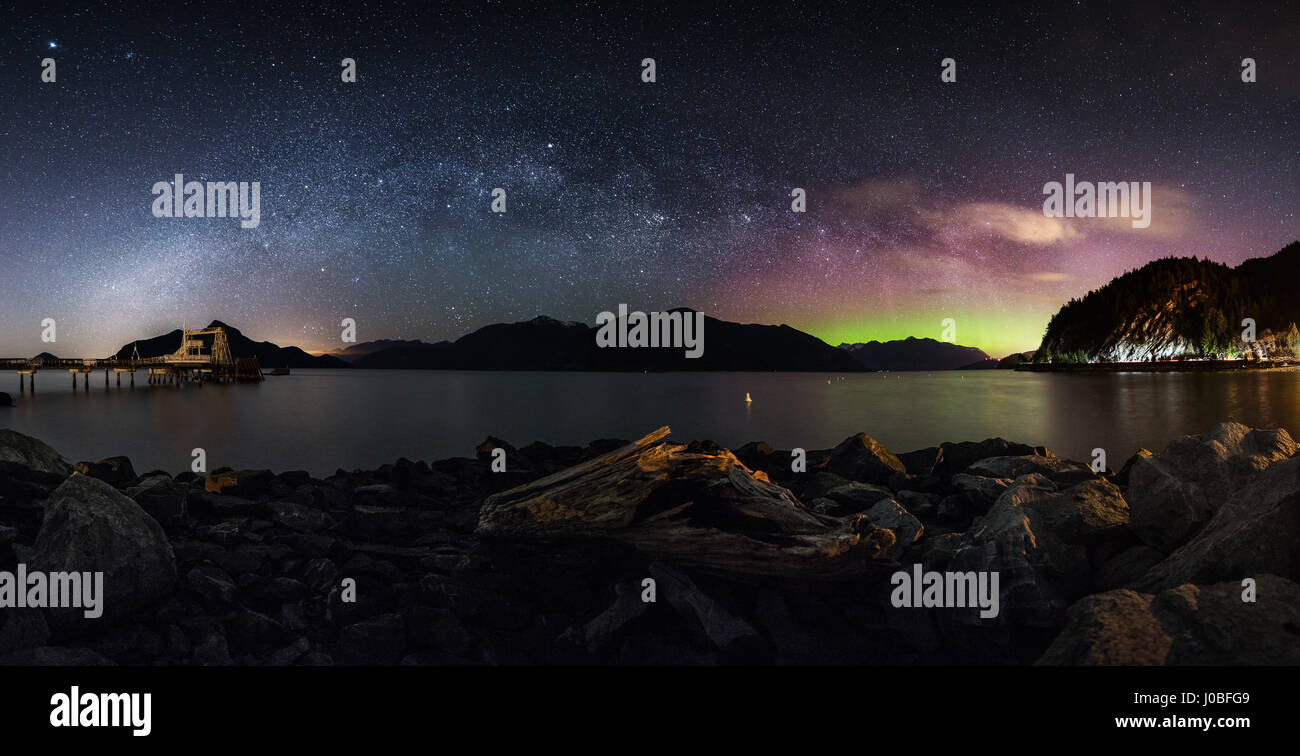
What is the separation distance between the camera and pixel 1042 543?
7109 millimetres

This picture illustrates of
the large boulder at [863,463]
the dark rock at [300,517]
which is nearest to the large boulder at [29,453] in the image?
the dark rock at [300,517]

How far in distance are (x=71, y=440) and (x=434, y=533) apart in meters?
49.1

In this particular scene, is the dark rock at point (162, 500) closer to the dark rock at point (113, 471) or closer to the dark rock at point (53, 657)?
the dark rock at point (53, 657)

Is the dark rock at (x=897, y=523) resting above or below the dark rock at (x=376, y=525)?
above

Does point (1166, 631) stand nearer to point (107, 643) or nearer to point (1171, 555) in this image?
point (1171, 555)

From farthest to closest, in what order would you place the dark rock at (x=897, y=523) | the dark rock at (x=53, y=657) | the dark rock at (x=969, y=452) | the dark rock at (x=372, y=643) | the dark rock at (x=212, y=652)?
1. the dark rock at (x=969, y=452)
2. the dark rock at (x=897, y=523)
3. the dark rock at (x=372, y=643)
4. the dark rock at (x=212, y=652)
5. the dark rock at (x=53, y=657)

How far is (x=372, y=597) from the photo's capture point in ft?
24.2

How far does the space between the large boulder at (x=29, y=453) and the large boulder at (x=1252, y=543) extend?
17.3 metres

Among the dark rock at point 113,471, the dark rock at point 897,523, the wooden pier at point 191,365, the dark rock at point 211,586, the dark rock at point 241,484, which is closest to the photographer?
the dark rock at point 211,586

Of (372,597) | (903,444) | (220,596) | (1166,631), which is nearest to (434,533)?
(372,597)

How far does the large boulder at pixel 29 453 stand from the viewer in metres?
11.0

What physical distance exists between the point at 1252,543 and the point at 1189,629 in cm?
207

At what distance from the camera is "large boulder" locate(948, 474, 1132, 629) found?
6543mm

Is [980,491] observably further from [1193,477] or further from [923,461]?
[923,461]
